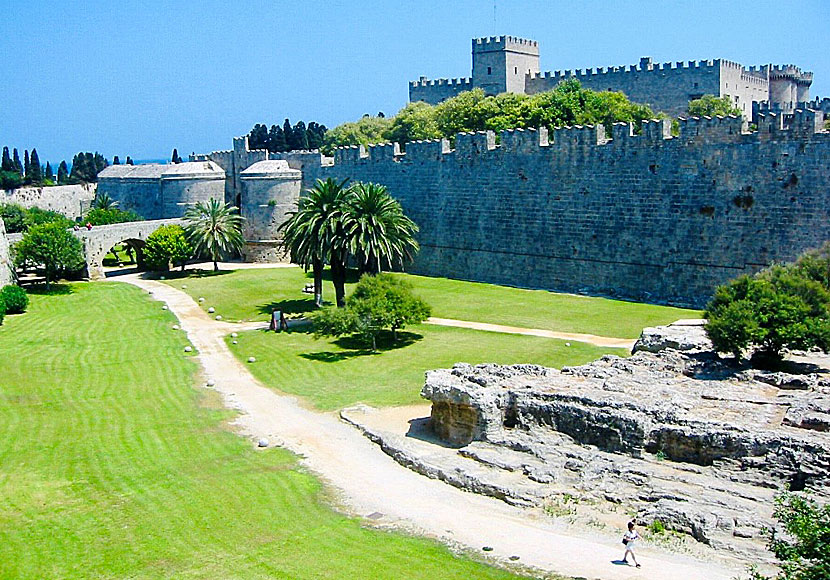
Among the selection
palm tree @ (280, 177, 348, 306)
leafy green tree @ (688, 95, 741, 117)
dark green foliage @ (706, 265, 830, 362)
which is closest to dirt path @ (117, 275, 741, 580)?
dark green foliage @ (706, 265, 830, 362)

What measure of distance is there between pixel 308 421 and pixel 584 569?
8.85m

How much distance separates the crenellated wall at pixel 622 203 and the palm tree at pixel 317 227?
8.03m

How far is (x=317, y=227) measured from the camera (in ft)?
102

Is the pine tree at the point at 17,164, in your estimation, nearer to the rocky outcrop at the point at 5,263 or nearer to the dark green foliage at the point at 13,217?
the dark green foliage at the point at 13,217

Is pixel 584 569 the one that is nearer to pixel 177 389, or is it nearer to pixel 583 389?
pixel 583 389

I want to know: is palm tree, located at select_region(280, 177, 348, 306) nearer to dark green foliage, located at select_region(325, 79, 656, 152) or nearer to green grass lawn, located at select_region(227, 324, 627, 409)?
green grass lawn, located at select_region(227, 324, 627, 409)

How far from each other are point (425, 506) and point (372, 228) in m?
16.9

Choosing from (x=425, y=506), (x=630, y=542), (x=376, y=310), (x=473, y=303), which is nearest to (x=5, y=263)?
(x=376, y=310)

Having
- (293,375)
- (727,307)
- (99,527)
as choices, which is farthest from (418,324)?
(99,527)

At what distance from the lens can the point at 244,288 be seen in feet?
124

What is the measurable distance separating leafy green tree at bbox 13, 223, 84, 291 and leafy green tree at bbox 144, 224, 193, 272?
393 centimetres

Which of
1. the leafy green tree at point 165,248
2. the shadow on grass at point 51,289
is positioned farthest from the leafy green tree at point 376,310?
the leafy green tree at point 165,248

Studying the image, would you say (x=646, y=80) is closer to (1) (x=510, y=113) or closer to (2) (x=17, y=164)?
(1) (x=510, y=113)

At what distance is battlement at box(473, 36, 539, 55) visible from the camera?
6494 centimetres
